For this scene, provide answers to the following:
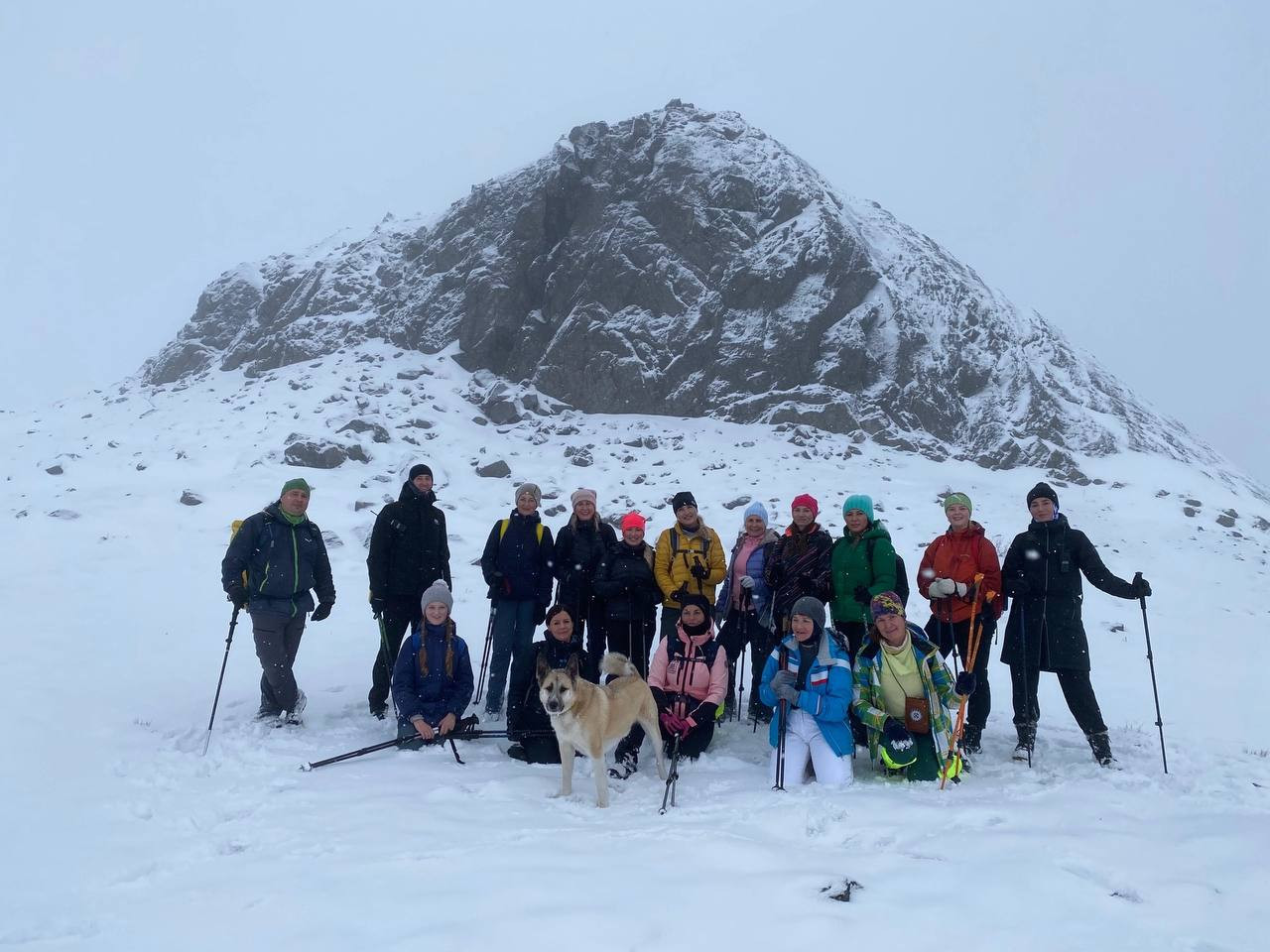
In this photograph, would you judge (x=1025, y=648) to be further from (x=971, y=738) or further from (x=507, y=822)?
(x=507, y=822)

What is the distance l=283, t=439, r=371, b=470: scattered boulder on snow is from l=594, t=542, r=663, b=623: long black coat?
55.9 feet

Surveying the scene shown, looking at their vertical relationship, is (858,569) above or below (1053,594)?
above

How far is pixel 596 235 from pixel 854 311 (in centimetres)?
1222

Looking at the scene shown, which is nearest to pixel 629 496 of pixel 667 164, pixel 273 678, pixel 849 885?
pixel 273 678

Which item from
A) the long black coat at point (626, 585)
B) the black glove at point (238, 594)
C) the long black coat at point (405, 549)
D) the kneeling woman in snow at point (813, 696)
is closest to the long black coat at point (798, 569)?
the kneeling woman in snow at point (813, 696)

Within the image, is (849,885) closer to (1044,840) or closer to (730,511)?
(1044,840)

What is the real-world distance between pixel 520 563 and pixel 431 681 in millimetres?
1557

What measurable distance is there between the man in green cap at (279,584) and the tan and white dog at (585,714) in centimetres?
293

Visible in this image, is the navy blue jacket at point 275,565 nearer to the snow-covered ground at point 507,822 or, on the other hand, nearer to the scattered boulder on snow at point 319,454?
the snow-covered ground at point 507,822

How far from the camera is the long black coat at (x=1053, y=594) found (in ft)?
21.8

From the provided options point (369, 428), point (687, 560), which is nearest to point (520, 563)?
point (687, 560)

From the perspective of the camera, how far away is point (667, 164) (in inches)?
1305

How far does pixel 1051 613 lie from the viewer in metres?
6.82

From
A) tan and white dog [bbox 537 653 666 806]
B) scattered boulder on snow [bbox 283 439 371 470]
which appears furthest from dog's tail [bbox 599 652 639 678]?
scattered boulder on snow [bbox 283 439 371 470]
